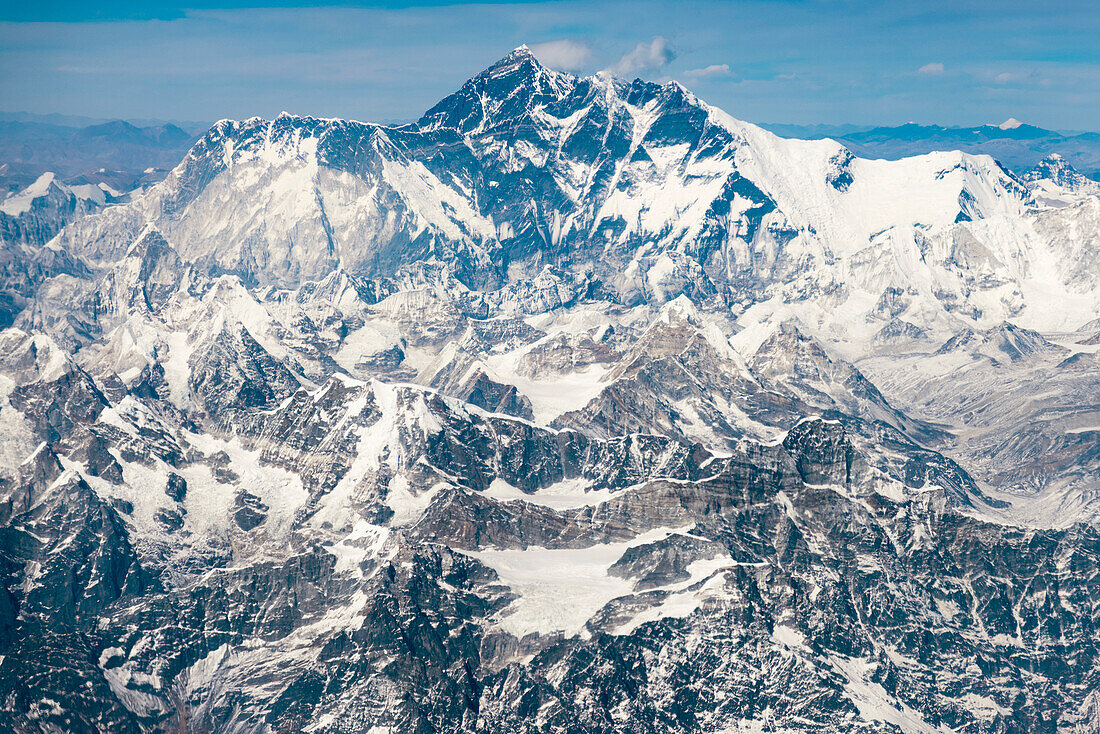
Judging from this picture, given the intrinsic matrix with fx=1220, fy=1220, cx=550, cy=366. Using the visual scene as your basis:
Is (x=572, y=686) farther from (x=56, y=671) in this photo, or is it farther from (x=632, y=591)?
(x=56, y=671)

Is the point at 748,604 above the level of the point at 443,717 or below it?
above

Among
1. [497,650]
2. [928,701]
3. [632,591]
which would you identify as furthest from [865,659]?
[497,650]

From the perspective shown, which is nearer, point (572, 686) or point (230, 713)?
point (572, 686)

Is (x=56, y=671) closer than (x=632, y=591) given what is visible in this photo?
Yes

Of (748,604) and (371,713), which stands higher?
(748,604)

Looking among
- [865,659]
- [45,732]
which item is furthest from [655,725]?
[45,732]

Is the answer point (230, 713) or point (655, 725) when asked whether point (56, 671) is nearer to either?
point (230, 713)

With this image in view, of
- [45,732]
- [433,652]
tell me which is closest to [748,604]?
[433,652]
